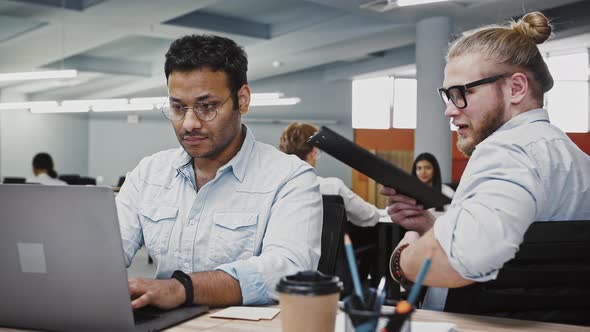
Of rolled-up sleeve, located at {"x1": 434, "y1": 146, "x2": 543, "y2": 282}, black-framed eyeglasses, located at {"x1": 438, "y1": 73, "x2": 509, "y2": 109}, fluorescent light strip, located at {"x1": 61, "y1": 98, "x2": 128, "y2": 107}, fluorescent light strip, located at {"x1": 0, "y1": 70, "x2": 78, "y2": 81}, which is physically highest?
fluorescent light strip, located at {"x1": 0, "y1": 70, "x2": 78, "y2": 81}

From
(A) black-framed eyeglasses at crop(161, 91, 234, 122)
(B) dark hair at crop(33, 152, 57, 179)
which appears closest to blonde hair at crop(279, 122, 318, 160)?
(A) black-framed eyeglasses at crop(161, 91, 234, 122)

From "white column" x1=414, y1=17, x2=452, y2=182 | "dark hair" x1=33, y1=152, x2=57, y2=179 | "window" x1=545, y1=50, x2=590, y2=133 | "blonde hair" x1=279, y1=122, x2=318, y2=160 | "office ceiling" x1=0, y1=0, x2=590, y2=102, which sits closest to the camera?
"blonde hair" x1=279, y1=122, x2=318, y2=160

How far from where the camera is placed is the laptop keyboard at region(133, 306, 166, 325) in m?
1.14

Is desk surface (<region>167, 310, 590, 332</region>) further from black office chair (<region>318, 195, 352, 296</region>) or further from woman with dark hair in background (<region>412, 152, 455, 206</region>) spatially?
woman with dark hair in background (<region>412, 152, 455, 206</region>)

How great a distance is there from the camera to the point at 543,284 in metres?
1.21

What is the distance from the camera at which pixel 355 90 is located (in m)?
12.4

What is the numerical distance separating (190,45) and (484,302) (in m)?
1.05

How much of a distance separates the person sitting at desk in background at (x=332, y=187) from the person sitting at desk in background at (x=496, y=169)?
2.40m

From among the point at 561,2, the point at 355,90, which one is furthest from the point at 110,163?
the point at 561,2

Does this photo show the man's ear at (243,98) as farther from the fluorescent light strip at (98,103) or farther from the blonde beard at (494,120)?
the fluorescent light strip at (98,103)

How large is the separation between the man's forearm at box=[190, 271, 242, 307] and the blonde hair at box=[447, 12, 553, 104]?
30.6 inches

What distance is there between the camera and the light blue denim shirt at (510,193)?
1064 mm

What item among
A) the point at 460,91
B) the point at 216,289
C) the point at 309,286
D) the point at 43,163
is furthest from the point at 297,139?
the point at 43,163

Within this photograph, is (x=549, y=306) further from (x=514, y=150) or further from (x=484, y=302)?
(x=514, y=150)
